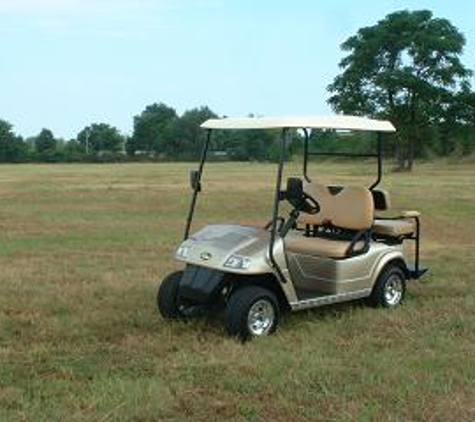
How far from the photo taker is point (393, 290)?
8.64m

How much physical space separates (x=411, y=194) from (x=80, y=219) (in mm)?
12059

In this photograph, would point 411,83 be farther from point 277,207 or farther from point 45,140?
point 45,140

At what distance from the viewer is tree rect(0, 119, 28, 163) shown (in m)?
103

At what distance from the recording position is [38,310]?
26.9 ft

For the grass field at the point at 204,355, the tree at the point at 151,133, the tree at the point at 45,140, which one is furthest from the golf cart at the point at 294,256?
the tree at the point at 45,140

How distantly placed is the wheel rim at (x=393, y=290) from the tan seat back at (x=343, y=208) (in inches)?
23.9

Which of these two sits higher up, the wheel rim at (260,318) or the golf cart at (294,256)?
the golf cart at (294,256)

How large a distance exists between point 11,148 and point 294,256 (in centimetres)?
10169

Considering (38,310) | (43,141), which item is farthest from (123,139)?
(38,310)

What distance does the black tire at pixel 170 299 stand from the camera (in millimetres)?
7738

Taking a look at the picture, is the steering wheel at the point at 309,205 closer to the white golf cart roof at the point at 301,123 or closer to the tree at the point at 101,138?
the white golf cart roof at the point at 301,123

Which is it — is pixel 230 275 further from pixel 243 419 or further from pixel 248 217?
pixel 248 217

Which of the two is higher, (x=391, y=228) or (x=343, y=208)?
(x=343, y=208)

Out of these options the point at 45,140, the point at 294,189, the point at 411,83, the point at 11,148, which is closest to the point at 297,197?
the point at 294,189
